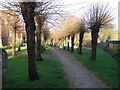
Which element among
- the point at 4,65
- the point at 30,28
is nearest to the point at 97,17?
the point at 30,28

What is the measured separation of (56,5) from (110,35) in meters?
39.1

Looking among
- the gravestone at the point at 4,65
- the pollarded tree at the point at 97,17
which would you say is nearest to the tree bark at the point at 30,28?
the gravestone at the point at 4,65

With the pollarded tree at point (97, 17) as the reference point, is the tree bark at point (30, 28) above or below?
below

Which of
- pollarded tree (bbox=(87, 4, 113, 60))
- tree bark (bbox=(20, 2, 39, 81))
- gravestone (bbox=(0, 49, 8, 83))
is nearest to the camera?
tree bark (bbox=(20, 2, 39, 81))

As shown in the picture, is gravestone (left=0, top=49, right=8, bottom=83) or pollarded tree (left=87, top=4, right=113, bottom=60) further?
pollarded tree (left=87, top=4, right=113, bottom=60)

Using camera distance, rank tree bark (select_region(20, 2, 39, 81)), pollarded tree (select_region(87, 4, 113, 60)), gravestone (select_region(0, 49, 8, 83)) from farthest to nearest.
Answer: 1. pollarded tree (select_region(87, 4, 113, 60))
2. gravestone (select_region(0, 49, 8, 83))
3. tree bark (select_region(20, 2, 39, 81))

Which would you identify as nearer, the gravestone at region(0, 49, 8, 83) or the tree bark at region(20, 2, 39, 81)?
the tree bark at region(20, 2, 39, 81)

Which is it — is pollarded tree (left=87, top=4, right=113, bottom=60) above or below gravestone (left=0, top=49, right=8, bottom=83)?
above

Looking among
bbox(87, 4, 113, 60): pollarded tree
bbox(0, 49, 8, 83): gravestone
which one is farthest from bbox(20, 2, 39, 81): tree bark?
bbox(87, 4, 113, 60): pollarded tree

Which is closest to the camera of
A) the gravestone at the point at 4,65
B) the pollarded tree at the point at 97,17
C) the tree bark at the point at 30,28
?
the tree bark at the point at 30,28

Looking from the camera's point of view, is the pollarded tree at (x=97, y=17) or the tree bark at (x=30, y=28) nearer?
the tree bark at (x=30, y=28)

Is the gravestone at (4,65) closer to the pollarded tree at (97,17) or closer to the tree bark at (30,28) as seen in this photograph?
the tree bark at (30,28)

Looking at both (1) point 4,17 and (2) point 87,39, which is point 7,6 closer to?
(1) point 4,17

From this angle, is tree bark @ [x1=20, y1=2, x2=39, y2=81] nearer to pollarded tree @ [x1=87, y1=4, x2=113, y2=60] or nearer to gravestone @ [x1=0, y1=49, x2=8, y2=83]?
gravestone @ [x1=0, y1=49, x2=8, y2=83]
